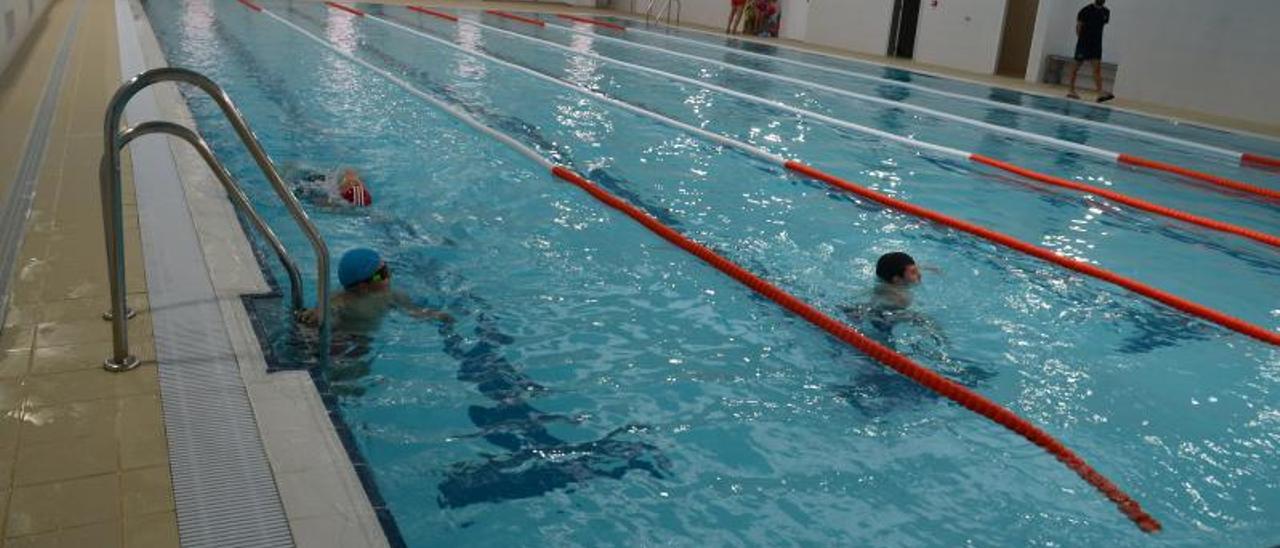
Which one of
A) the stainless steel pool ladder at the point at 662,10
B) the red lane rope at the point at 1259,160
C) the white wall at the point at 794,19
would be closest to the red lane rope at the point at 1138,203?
the red lane rope at the point at 1259,160

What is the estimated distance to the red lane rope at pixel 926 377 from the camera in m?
2.98

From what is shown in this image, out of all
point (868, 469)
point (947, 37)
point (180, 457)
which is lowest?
point (868, 469)

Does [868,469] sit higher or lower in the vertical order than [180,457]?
lower

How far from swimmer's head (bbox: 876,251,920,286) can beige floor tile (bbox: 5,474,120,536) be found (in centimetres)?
343

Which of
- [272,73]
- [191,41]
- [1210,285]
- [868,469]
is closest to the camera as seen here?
[868,469]

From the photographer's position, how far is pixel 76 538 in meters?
2.00

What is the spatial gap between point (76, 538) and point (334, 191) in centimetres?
385

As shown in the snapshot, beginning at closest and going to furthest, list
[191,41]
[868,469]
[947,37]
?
[868,469] → [191,41] → [947,37]

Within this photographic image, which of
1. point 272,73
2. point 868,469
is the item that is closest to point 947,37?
point 272,73

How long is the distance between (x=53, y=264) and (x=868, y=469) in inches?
123

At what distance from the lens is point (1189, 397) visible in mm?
3826

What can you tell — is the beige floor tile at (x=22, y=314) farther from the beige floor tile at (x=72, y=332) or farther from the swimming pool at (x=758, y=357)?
the swimming pool at (x=758, y=357)

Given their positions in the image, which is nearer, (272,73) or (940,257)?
(940,257)

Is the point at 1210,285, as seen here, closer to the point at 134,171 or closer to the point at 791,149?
the point at 791,149
